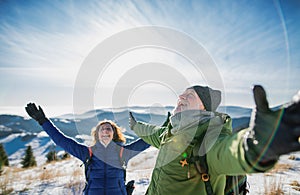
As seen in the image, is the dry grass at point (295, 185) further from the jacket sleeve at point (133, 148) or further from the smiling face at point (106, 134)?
A: the smiling face at point (106, 134)

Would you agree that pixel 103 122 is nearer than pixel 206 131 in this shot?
No

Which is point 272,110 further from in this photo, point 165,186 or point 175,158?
point 165,186

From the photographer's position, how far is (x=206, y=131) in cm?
159

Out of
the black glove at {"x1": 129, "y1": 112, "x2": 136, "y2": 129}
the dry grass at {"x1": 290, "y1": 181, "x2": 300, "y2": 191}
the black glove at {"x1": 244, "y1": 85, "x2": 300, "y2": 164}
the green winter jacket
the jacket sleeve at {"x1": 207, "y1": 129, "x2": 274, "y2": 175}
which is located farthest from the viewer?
the dry grass at {"x1": 290, "y1": 181, "x2": 300, "y2": 191}

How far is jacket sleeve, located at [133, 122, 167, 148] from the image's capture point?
8.96 ft

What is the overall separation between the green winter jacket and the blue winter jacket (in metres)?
1.30

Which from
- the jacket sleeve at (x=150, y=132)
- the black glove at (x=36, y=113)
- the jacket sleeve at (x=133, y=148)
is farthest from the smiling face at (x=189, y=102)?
the black glove at (x=36, y=113)

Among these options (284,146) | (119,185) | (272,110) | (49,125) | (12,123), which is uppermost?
(12,123)

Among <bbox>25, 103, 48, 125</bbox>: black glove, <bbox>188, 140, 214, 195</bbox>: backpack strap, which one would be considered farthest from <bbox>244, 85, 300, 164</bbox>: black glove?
<bbox>25, 103, 48, 125</bbox>: black glove

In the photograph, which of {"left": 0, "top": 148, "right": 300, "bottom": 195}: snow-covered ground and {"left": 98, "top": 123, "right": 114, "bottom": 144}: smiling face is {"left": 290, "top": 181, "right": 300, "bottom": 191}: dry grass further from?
{"left": 98, "top": 123, "right": 114, "bottom": 144}: smiling face

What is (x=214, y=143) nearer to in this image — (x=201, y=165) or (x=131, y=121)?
(x=201, y=165)

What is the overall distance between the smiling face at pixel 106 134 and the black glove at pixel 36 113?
0.93m

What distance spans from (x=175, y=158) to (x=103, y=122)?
2.24m

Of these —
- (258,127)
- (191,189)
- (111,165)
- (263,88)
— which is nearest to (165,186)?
(191,189)
